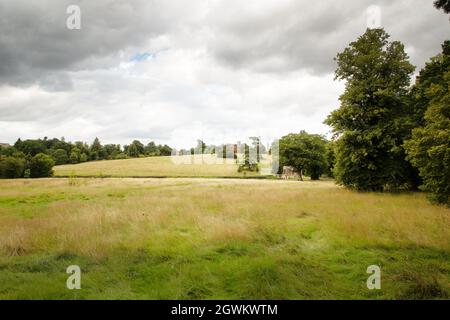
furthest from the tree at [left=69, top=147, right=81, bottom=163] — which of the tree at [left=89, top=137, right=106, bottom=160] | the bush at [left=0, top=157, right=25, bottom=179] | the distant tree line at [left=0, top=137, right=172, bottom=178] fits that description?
the bush at [left=0, top=157, right=25, bottom=179]

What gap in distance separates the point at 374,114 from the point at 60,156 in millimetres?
116373

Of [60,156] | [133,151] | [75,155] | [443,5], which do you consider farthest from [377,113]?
[133,151]

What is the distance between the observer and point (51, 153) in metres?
113

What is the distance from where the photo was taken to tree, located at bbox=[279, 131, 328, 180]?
6775 cm

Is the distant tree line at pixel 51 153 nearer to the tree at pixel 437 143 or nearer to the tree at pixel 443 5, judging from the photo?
the tree at pixel 437 143

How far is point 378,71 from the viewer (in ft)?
82.4

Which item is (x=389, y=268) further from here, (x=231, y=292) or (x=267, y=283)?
(x=231, y=292)

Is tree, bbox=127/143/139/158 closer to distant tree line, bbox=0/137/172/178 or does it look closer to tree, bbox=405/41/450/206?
distant tree line, bbox=0/137/172/178

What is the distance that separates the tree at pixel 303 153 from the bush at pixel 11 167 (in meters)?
70.1

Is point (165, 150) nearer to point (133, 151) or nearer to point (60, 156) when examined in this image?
point (133, 151)

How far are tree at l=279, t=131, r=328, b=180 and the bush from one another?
70108mm

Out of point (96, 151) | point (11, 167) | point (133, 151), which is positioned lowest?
point (11, 167)

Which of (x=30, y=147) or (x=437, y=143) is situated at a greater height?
(x=30, y=147)

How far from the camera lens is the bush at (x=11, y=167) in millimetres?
77000
